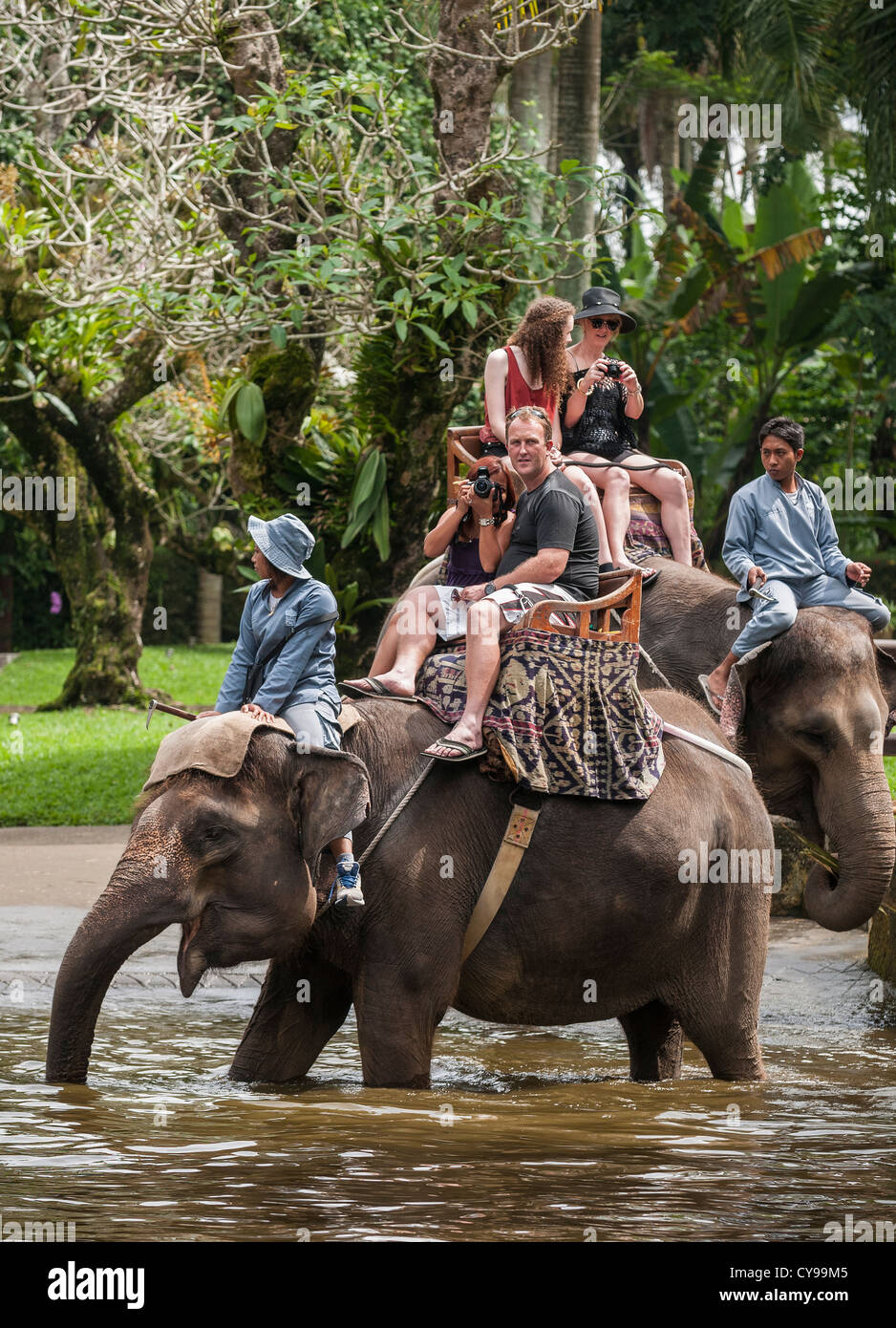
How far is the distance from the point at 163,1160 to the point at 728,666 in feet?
10.6

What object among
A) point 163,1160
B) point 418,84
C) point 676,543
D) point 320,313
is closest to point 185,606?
point 418,84

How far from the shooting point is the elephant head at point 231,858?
5.97m

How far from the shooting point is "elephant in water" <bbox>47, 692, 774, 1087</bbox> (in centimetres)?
605

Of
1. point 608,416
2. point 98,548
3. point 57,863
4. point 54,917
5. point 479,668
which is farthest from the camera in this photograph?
point 98,548

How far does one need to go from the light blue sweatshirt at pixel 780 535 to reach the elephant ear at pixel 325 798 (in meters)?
2.32

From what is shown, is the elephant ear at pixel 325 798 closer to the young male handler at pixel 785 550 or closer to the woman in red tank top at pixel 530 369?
the young male handler at pixel 785 550

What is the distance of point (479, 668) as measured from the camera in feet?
21.0

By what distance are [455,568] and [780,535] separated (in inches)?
61.6

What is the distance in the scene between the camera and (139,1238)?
448 cm

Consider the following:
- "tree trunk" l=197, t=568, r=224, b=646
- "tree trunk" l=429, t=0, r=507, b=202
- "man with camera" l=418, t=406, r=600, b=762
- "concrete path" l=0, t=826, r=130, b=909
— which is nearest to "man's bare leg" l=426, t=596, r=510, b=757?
"man with camera" l=418, t=406, r=600, b=762

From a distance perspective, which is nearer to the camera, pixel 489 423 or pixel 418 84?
pixel 489 423

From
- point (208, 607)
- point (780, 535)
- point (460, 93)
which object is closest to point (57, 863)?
point (780, 535)

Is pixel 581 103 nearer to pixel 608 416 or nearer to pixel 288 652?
pixel 608 416
